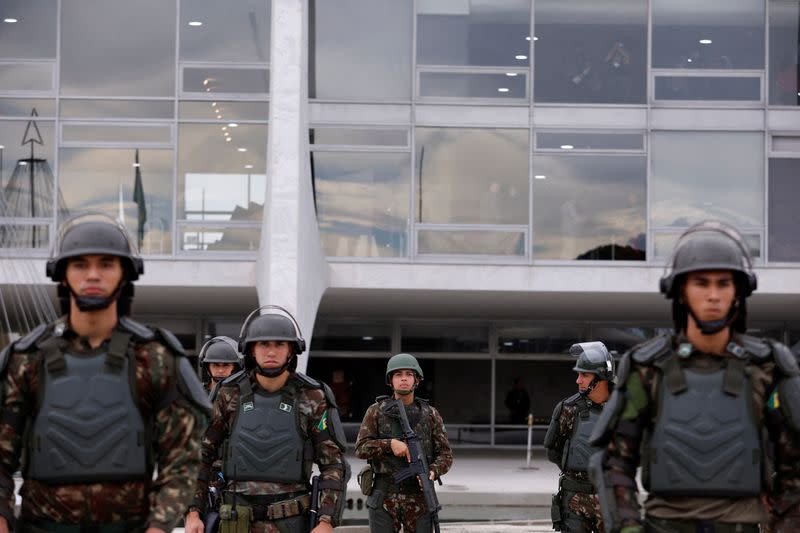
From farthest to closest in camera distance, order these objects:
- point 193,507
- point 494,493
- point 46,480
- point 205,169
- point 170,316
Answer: point 170,316 < point 205,169 < point 494,493 < point 193,507 < point 46,480

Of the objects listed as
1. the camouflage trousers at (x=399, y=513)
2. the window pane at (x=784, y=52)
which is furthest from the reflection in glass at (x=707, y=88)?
the camouflage trousers at (x=399, y=513)

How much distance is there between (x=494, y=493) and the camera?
1952 cm

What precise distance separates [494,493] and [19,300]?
10030 millimetres

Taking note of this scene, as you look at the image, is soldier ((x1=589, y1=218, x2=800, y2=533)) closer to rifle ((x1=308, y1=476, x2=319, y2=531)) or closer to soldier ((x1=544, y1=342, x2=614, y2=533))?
rifle ((x1=308, y1=476, x2=319, y2=531))

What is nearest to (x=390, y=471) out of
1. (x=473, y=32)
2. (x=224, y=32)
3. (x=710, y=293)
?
(x=710, y=293)

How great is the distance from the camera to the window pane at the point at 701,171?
2467 centimetres

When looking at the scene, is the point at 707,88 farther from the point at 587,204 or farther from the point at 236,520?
the point at 236,520

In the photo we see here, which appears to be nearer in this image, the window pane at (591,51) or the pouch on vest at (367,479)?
the pouch on vest at (367,479)

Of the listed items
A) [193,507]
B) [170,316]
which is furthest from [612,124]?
[193,507]

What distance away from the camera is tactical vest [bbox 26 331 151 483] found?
525 centimetres

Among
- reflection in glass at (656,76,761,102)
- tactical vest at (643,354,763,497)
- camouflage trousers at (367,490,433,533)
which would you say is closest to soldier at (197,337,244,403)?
camouflage trousers at (367,490,433,533)

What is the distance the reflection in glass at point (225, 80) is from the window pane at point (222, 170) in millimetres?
620

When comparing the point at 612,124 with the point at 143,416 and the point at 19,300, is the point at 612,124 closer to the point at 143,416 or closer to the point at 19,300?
the point at 19,300

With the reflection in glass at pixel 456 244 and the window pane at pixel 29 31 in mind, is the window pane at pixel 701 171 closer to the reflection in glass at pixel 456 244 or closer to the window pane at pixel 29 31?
the reflection in glass at pixel 456 244
